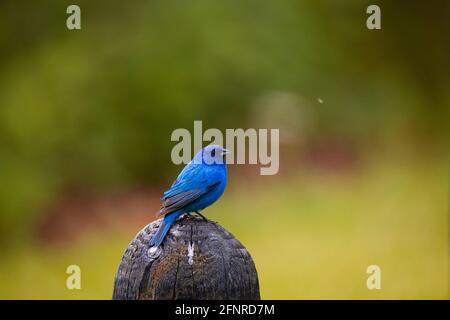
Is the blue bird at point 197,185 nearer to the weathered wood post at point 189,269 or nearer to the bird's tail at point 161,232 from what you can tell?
the bird's tail at point 161,232

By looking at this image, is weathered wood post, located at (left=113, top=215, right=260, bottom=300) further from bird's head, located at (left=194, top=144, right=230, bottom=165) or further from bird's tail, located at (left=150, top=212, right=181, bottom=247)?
bird's head, located at (left=194, top=144, right=230, bottom=165)

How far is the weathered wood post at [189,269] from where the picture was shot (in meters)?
3.43

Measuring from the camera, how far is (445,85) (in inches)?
412

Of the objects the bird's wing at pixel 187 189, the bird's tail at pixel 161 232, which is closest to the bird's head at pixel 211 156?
the bird's wing at pixel 187 189

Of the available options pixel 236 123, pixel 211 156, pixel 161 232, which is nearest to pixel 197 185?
pixel 211 156

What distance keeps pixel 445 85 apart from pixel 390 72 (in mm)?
860

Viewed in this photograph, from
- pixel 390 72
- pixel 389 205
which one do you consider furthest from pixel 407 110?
pixel 389 205

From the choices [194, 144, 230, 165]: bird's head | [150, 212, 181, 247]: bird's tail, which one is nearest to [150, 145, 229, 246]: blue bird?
[194, 144, 230, 165]: bird's head

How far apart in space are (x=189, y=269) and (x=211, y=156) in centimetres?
146

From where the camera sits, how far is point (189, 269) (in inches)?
135

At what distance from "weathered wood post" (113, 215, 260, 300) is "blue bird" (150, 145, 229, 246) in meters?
0.44

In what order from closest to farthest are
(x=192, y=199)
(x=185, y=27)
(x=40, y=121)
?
1. (x=192, y=199)
2. (x=40, y=121)
3. (x=185, y=27)

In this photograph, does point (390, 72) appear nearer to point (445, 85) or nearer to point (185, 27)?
point (445, 85)

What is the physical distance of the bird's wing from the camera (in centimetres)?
423
